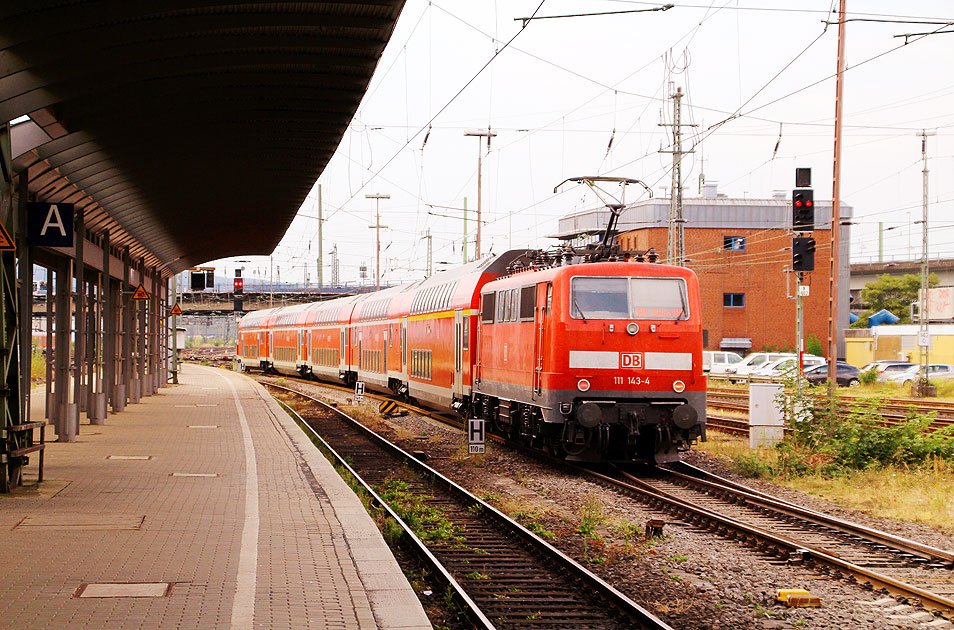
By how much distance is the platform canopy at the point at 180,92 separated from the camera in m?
8.24

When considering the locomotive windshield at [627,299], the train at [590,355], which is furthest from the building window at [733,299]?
the locomotive windshield at [627,299]

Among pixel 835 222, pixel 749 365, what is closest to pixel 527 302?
pixel 835 222

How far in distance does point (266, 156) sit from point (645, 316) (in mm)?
5928

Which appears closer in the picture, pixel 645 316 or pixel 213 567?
pixel 213 567

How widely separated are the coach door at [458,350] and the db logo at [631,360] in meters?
6.63

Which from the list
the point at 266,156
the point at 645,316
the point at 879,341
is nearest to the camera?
the point at 266,156

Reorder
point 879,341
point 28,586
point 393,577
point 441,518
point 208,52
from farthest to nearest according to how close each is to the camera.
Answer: point 879,341, point 441,518, point 208,52, point 393,577, point 28,586

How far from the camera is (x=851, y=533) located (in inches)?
428

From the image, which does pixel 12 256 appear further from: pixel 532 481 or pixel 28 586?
pixel 532 481

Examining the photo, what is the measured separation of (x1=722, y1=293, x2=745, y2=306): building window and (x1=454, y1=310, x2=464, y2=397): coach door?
41.0m

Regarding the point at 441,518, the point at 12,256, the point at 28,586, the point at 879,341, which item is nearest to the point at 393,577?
the point at 28,586

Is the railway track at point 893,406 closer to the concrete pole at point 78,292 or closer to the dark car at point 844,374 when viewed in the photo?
the dark car at point 844,374

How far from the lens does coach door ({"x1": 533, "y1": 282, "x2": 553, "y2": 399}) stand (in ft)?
51.9

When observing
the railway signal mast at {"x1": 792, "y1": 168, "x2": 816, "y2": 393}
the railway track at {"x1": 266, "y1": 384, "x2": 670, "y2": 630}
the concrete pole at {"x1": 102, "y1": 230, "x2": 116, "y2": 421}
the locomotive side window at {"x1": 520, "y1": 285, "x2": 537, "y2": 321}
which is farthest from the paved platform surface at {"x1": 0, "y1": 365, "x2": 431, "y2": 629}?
the railway signal mast at {"x1": 792, "y1": 168, "x2": 816, "y2": 393}
